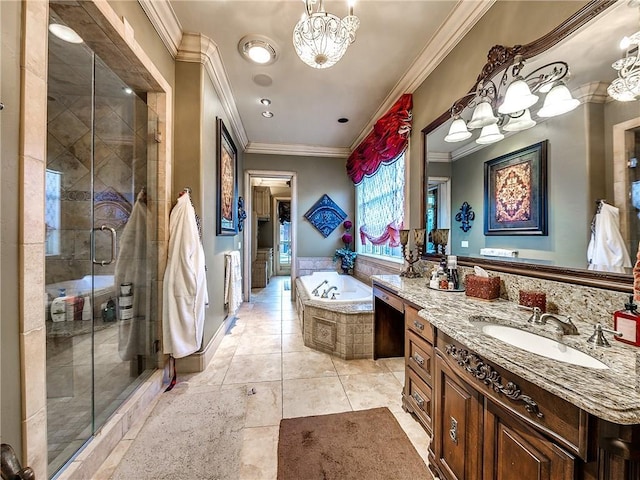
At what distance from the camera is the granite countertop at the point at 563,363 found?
22.2 inches

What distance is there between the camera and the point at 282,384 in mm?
2041

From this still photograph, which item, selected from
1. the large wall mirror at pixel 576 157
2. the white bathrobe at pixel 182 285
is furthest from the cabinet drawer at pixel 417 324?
the white bathrobe at pixel 182 285

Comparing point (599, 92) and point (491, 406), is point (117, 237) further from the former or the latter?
point (599, 92)

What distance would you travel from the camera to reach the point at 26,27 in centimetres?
89

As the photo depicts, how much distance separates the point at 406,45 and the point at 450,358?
242cm

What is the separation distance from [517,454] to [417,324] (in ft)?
2.49

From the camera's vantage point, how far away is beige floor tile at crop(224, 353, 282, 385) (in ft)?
6.92

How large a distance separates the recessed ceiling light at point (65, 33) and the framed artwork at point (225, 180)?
1261mm

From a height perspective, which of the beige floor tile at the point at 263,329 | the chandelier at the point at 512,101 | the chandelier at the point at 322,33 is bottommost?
the beige floor tile at the point at 263,329

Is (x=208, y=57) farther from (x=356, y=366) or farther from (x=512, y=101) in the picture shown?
(x=356, y=366)

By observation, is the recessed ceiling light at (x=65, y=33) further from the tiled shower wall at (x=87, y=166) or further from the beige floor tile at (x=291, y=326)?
the beige floor tile at (x=291, y=326)

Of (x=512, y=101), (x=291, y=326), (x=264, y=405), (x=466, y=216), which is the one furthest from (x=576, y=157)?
(x=291, y=326)

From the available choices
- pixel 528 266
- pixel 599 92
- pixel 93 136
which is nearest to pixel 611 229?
pixel 528 266

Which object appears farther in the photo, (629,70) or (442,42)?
(442,42)
